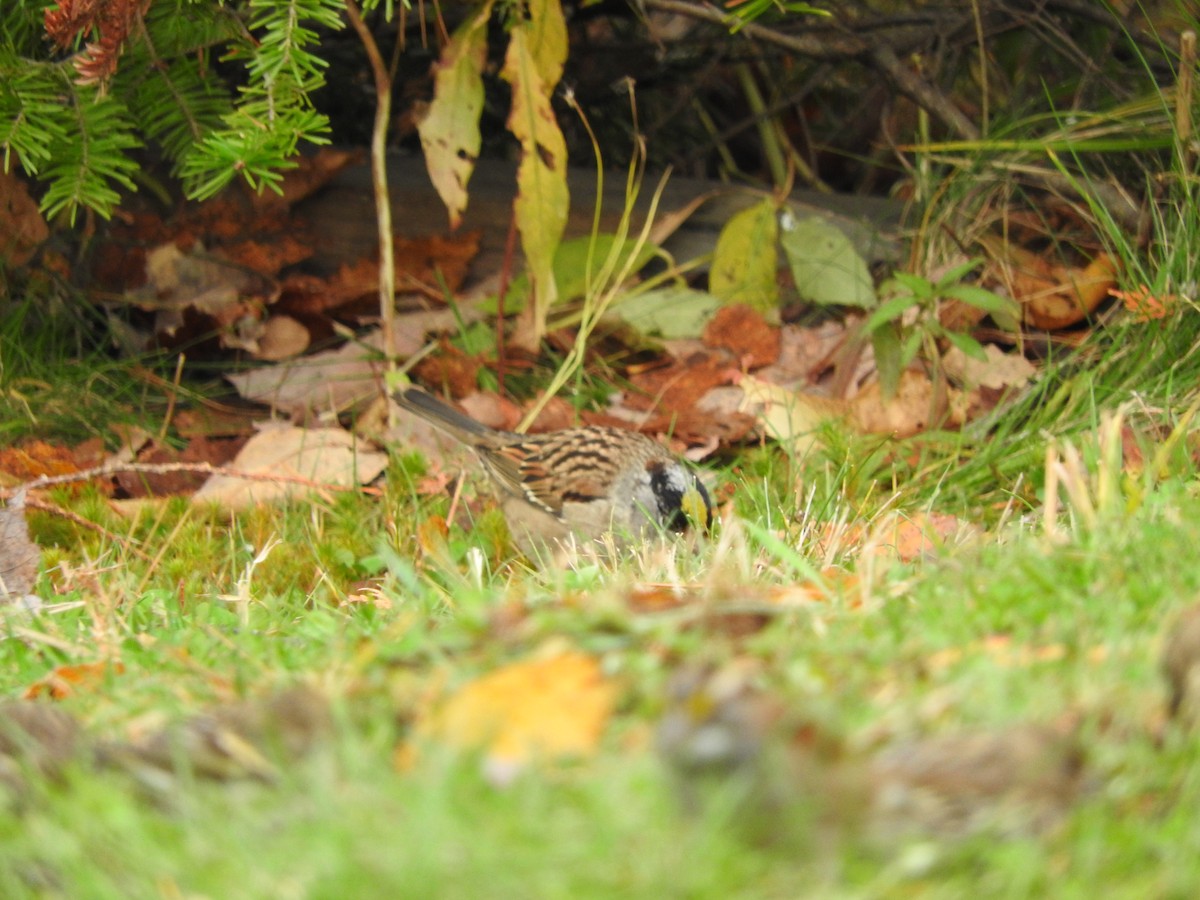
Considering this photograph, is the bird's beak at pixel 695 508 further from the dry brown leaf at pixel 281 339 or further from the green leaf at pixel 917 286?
the dry brown leaf at pixel 281 339

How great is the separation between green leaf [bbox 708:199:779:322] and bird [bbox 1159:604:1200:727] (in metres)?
4.27

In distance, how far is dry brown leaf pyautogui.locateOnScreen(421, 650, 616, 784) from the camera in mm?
1646

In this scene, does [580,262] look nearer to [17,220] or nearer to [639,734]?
[17,220]

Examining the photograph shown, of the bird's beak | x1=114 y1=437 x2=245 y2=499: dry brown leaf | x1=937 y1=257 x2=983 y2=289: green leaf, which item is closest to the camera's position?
the bird's beak

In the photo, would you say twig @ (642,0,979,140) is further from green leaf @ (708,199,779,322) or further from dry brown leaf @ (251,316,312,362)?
dry brown leaf @ (251,316,312,362)

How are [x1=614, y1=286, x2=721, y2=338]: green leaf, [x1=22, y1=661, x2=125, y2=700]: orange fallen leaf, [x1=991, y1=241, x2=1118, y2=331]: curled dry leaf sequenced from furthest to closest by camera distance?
[x1=614, y1=286, x2=721, y2=338]: green leaf → [x1=991, y1=241, x2=1118, y2=331]: curled dry leaf → [x1=22, y1=661, x2=125, y2=700]: orange fallen leaf

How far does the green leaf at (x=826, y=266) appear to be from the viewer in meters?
5.85

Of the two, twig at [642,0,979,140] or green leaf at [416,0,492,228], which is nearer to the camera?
green leaf at [416,0,492,228]

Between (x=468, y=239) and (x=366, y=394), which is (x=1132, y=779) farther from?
(x=468, y=239)

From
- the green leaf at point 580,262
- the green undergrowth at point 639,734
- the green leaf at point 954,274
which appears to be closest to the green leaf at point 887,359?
the green leaf at point 954,274

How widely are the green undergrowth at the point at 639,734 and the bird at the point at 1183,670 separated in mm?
28

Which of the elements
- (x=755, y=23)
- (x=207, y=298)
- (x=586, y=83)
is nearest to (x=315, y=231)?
(x=207, y=298)

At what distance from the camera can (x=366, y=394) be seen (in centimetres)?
592

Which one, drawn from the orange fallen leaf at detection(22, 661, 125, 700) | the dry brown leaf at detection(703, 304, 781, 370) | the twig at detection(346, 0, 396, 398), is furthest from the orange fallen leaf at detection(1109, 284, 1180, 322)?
the orange fallen leaf at detection(22, 661, 125, 700)
